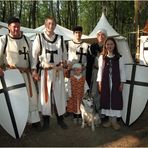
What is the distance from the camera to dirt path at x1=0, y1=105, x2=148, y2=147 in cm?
518

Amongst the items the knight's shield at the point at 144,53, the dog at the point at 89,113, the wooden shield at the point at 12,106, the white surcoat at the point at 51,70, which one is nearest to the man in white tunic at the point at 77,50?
the white surcoat at the point at 51,70

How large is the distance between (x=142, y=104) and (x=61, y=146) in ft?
5.45

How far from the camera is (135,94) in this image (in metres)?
5.98

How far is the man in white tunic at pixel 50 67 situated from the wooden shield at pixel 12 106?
47 centimetres

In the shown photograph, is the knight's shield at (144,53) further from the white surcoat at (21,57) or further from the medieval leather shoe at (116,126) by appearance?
the white surcoat at (21,57)

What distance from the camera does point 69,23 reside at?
32.3 metres

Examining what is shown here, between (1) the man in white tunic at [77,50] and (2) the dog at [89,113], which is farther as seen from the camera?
(1) the man in white tunic at [77,50]

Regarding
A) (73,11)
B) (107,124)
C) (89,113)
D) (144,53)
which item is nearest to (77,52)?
(89,113)

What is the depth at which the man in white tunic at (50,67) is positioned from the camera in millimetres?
5758

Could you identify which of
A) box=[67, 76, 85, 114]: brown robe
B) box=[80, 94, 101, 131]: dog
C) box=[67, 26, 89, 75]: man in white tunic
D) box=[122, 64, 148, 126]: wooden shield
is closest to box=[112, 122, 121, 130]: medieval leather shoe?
box=[122, 64, 148, 126]: wooden shield

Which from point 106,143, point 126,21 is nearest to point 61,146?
point 106,143

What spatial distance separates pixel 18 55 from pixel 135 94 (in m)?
2.07

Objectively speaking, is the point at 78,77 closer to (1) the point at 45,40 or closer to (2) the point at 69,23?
(1) the point at 45,40

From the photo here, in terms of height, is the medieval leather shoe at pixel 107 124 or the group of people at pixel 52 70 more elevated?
the group of people at pixel 52 70
